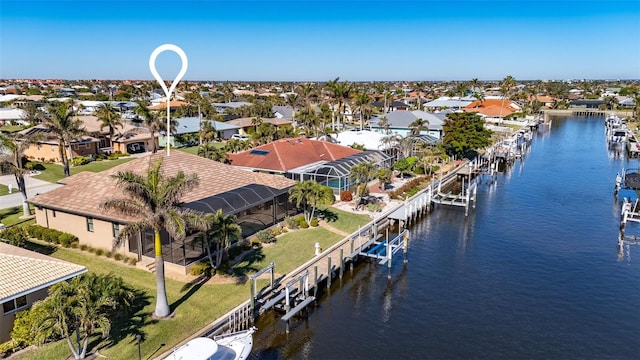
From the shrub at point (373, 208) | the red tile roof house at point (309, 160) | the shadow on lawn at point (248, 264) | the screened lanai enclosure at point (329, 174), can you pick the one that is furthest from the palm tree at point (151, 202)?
the red tile roof house at point (309, 160)

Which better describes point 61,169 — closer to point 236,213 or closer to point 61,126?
point 61,126

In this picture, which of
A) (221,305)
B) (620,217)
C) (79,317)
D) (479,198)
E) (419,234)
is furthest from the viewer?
(479,198)

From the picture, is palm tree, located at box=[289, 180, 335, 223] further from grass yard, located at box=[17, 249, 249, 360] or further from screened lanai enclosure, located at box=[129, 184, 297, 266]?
grass yard, located at box=[17, 249, 249, 360]

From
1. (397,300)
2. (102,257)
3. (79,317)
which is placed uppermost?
(79,317)

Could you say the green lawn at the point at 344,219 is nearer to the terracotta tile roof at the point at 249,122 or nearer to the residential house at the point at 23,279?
the residential house at the point at 23,279

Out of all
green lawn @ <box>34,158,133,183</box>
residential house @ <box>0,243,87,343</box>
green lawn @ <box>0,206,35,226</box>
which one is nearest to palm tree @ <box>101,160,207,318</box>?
residential house @ <box>0,243,87,343</box>

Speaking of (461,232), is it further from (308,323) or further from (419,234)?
(308,323)

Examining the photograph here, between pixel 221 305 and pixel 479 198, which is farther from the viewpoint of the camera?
pixel 479 198

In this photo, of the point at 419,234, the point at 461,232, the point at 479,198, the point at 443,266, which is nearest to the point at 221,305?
the point at 443,266
